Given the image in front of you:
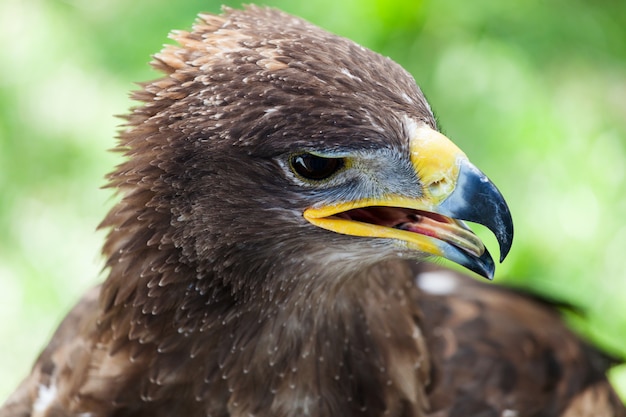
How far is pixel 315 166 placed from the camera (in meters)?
2.39

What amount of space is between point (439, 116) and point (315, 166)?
3020 millimetres

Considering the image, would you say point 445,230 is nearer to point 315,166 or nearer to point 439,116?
point 315,166

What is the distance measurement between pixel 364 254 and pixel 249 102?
19.0 inches

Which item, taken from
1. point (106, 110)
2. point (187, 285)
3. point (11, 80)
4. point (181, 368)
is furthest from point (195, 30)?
point (11, 80)

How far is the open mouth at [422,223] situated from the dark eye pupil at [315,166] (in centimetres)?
14

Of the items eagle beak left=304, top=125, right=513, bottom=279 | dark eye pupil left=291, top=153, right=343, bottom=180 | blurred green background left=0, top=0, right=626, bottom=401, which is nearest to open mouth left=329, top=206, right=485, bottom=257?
eagle beak left=304, top=125, right=513, bottom=279

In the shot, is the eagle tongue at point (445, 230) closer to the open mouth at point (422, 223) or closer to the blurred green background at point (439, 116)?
the open mouth at point (422, 223)

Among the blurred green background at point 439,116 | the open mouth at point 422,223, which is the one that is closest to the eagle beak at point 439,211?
the open mouth at point 422,223

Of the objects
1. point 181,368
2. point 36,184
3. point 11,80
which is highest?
point 181,368

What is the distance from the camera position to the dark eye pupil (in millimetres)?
2373

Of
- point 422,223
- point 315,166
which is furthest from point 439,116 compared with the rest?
point 315,166

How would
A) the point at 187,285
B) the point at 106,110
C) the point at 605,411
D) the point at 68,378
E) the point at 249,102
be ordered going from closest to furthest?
1. the point at 249,102
2. the point at 187,285
3. the point at 68,378
4. the point at 605,411
5. the point at 106,110

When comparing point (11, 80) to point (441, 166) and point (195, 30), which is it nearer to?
point (195, 30)

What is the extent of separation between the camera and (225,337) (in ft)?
8.70
